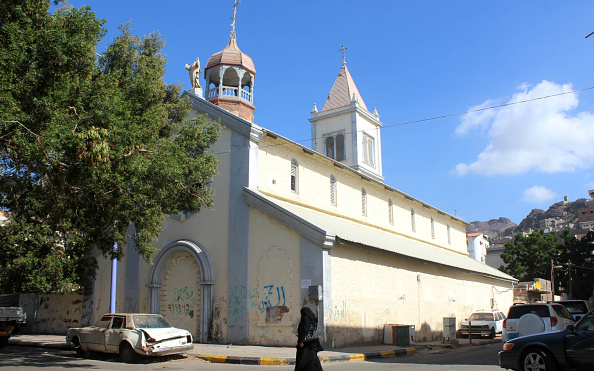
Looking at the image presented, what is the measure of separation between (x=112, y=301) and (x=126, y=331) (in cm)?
622

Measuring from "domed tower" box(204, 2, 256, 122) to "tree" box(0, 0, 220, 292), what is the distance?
29.0 ft

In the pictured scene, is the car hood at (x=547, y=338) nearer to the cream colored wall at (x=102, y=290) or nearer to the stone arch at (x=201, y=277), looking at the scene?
the stone arch at (x=201, y=277)

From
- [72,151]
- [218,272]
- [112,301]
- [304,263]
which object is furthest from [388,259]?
[72,151]

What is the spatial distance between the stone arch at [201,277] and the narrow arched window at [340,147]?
17968mm

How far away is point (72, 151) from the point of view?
39.7 feet

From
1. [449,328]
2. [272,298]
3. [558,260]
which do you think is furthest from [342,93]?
[558,260]

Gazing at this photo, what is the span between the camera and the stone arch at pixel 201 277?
2077 centimetres

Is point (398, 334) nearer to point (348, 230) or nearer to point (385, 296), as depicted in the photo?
point (385, 296)

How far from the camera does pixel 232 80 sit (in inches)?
1100

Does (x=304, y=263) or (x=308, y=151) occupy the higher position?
(x=308, y=151)

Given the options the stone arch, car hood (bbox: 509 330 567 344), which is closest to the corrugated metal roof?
the stone arch

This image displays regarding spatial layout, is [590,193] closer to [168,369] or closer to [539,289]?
[539,289]

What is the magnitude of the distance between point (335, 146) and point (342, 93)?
188 inches

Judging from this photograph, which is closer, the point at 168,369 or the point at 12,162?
the point at 12,162
